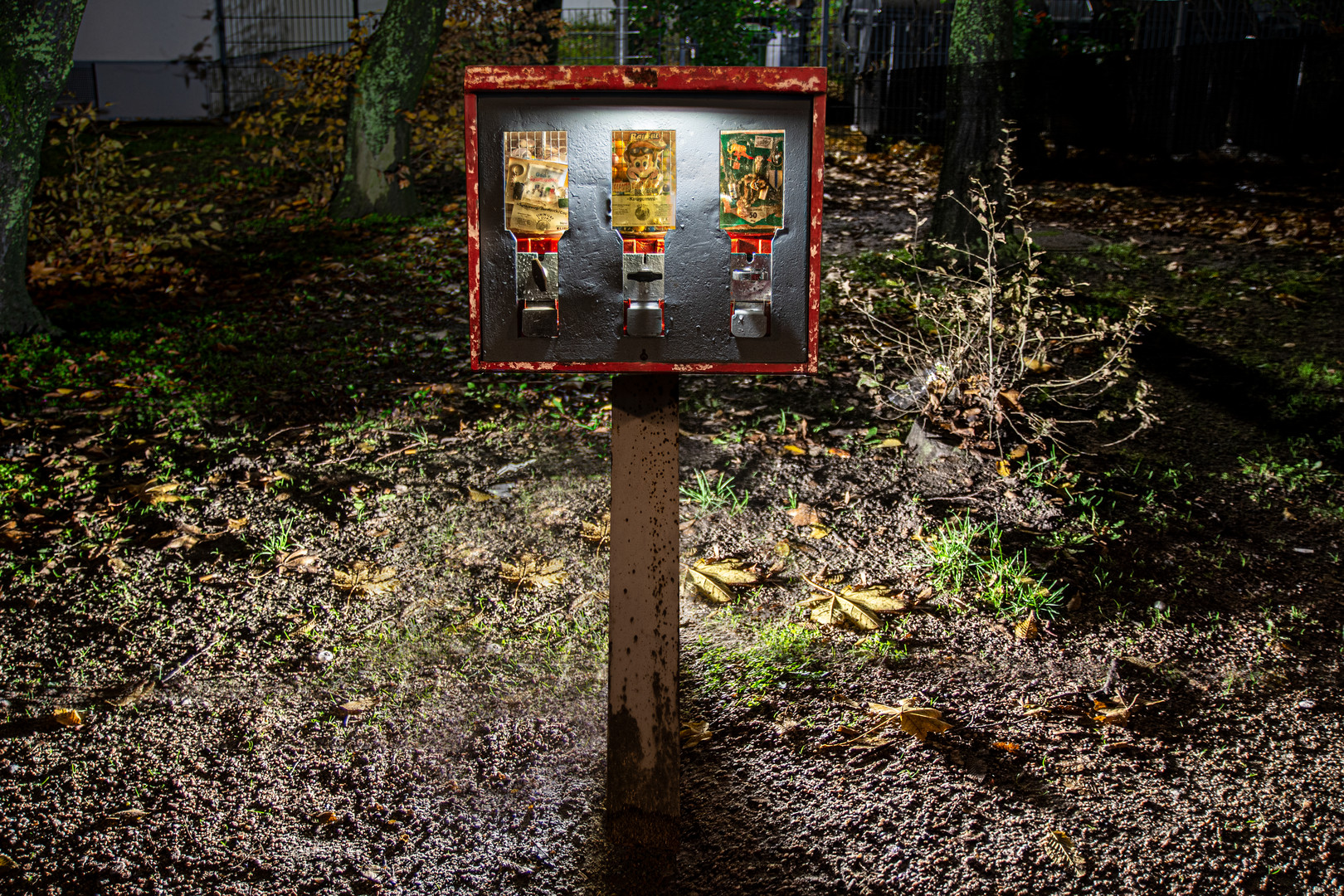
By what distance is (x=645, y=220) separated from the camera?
5.96 feet

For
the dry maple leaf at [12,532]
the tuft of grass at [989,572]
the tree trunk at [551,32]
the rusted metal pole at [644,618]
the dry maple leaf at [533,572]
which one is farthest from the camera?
the tree trunk at [551,32]

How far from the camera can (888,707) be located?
267 centimetres

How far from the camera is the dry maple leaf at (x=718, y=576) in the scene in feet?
10.6

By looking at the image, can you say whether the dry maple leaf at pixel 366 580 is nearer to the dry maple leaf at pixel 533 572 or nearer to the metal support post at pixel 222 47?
the dry maple leaf at pixel 533 572

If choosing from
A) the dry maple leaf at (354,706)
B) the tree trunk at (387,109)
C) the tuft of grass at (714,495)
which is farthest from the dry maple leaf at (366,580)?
the tree trunk at (387,109)

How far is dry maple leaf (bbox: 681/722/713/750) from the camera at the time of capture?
2564mm

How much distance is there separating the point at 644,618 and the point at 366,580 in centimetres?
170

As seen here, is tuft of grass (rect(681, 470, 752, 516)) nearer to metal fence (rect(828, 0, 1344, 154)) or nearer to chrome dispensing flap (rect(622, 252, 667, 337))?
chrome dispensing flap (rect(622, 252, 667, 337))

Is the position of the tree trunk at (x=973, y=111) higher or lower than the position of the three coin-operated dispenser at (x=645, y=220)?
higher

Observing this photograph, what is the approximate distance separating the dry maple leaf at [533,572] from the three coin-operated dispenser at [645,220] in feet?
5.26

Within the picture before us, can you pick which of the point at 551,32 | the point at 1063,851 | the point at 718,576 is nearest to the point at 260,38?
the point at 551,32

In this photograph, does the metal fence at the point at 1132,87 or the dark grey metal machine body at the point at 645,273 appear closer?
the dark grey metal machine body at the point at 645,273

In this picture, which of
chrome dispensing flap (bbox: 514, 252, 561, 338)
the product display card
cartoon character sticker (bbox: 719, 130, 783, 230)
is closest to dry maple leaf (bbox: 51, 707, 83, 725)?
chrome dispensing flap (bbox: 514, 252, 561, 338)

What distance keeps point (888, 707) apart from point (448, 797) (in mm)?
1242
